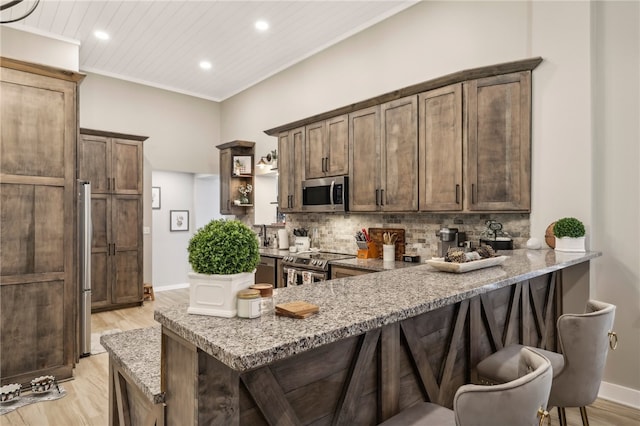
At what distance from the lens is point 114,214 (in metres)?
5.64

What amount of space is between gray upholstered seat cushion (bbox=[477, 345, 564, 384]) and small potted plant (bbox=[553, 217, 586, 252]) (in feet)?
3.63

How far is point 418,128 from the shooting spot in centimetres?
368

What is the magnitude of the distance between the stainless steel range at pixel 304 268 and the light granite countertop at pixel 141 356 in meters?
2.47

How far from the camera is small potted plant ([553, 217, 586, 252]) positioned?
8.96ft

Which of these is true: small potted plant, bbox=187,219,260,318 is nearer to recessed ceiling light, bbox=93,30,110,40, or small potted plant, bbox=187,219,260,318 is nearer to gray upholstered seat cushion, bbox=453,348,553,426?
gray upholstered seat cushion, bbox=453,348,553,426

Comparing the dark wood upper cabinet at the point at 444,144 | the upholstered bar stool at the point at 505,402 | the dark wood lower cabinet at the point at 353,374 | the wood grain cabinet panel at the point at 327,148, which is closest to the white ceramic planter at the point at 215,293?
the dark wood lower cabinet at the point at 353,374

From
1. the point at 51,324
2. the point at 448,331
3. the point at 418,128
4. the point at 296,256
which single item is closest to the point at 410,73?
the point at 418,128

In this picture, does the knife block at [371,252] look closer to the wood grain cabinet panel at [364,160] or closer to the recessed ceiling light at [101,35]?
the wood grain cabinet panel at [364,160]

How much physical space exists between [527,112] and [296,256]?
111 inches

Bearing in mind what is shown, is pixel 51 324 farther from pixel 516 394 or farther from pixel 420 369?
pixel 516 394

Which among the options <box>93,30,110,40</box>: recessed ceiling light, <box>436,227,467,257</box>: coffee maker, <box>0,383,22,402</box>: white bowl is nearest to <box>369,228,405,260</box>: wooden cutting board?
<box>436,227,467,257</box>: coffee maker

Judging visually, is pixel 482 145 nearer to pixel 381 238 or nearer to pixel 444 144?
pixel 444 144

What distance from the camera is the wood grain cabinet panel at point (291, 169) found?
16.4 ft

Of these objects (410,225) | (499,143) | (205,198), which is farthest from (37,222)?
(205,198)
